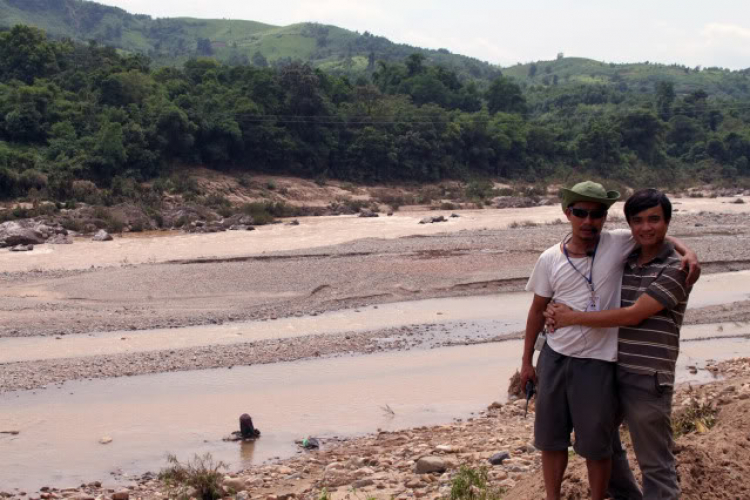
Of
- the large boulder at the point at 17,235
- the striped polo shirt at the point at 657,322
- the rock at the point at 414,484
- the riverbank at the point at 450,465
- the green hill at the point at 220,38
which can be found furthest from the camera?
the green hill at the point at 220,38

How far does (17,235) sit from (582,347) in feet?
85.9

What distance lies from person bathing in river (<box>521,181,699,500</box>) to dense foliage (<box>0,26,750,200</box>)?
33287mm

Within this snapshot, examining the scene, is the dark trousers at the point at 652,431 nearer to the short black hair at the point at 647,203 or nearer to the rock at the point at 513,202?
the short black hair at the point at 647,203

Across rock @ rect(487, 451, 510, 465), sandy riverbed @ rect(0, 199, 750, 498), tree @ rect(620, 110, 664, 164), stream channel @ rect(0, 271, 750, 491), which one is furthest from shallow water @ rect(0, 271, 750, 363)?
tree @ rect(620, 110, 664, 164)

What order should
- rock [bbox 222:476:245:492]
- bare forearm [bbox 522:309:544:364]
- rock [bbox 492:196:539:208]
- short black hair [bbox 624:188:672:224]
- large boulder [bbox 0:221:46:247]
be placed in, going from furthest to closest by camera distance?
rock [bbox 492:196:539:208] < large boulder [bbox 0:221:46:247] < rock [bbox 222:476:245:492] < bare forearm [bbox 522:309:544:364] < short black hair [bbox 624:188:672:224]

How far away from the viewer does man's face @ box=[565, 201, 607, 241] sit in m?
4.41

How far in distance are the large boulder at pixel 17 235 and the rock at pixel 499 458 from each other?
23.8 m

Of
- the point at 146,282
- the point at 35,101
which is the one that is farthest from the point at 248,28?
the point at 146,282

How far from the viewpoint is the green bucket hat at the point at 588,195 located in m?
4.41

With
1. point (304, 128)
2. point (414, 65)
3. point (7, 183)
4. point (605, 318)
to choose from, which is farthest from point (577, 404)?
point (414, 65)

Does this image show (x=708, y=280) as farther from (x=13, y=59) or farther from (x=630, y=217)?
(x=13, y=59)

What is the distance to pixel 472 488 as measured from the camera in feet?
18.2

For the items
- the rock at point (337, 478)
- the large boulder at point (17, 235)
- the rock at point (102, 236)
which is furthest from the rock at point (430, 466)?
the rock at point (102, 236)

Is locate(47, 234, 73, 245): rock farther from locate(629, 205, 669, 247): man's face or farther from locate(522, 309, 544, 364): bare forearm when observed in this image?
locate(629, 205, 669, 247): man's face
